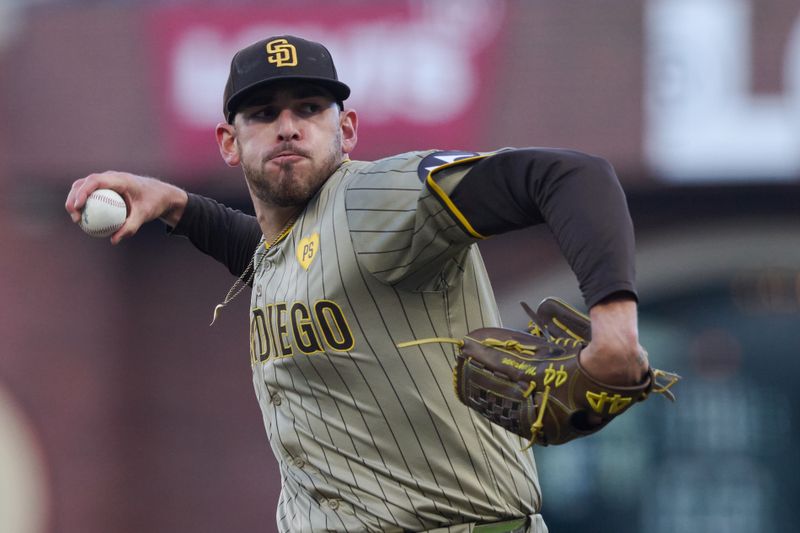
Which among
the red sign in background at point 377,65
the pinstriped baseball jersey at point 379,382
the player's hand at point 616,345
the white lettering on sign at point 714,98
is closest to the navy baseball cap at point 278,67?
the pinstriped baseball jersey at point 379,382

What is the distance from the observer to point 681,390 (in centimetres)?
1104

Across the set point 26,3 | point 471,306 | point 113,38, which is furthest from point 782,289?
point 471,306

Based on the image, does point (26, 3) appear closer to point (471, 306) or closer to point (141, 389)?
point (141, 389)

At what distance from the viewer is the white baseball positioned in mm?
3779

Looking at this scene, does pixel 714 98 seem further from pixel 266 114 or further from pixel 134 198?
pixel 266 114

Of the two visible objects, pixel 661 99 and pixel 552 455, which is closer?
pixel 661 99

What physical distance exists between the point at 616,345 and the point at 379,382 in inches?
33.6

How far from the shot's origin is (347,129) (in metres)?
3.84

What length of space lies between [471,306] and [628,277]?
837 mm

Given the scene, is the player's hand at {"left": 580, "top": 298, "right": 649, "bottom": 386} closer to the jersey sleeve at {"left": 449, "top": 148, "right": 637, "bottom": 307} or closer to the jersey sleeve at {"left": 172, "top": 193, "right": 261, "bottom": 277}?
the jersey sleeve at {"left": 449, "top": 148, "right": 637, "bottom": 307}

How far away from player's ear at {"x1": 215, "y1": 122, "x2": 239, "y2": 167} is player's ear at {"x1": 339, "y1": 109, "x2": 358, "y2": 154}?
0.30m

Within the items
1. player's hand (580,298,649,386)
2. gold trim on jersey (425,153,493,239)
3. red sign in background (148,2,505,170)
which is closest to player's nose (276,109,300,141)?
gold trim on jersey (425,153,493,239)

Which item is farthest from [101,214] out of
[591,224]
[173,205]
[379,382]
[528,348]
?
[591,224]

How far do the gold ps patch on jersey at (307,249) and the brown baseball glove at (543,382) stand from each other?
1.68 feet
